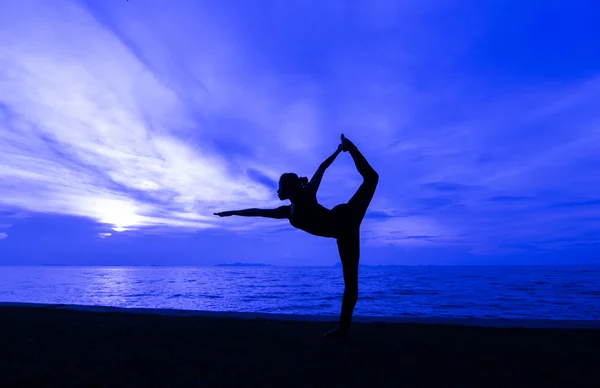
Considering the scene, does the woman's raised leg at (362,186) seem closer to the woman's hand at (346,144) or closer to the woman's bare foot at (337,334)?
the woman's hand at (346,144)

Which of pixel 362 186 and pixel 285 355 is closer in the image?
pixel 285 355

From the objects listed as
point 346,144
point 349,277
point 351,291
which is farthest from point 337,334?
Answer: point 346,144

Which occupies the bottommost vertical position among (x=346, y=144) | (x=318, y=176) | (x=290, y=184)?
(x=290, y=184)

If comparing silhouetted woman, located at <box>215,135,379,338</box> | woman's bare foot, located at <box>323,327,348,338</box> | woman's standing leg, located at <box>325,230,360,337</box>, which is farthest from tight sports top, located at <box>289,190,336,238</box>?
woman's bare foot, located at <box>323,327,348,338</box>

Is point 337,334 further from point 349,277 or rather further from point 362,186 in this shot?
point 362,186

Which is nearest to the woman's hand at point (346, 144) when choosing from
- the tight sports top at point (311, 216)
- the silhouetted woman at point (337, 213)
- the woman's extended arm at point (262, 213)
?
the silhouetted woman at point (337, 213)

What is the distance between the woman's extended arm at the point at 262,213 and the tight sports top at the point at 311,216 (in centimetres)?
10

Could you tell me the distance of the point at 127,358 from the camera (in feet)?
12.9

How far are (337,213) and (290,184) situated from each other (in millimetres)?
725

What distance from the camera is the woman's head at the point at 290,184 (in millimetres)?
4831

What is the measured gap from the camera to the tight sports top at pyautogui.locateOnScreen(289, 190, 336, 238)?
15.7ft

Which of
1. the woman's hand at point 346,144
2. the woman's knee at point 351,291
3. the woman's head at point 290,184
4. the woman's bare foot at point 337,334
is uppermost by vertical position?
the woman's hand at point 346,144

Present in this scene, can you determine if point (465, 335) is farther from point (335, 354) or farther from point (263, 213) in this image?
point (263, 213)

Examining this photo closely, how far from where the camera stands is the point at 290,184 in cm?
485
